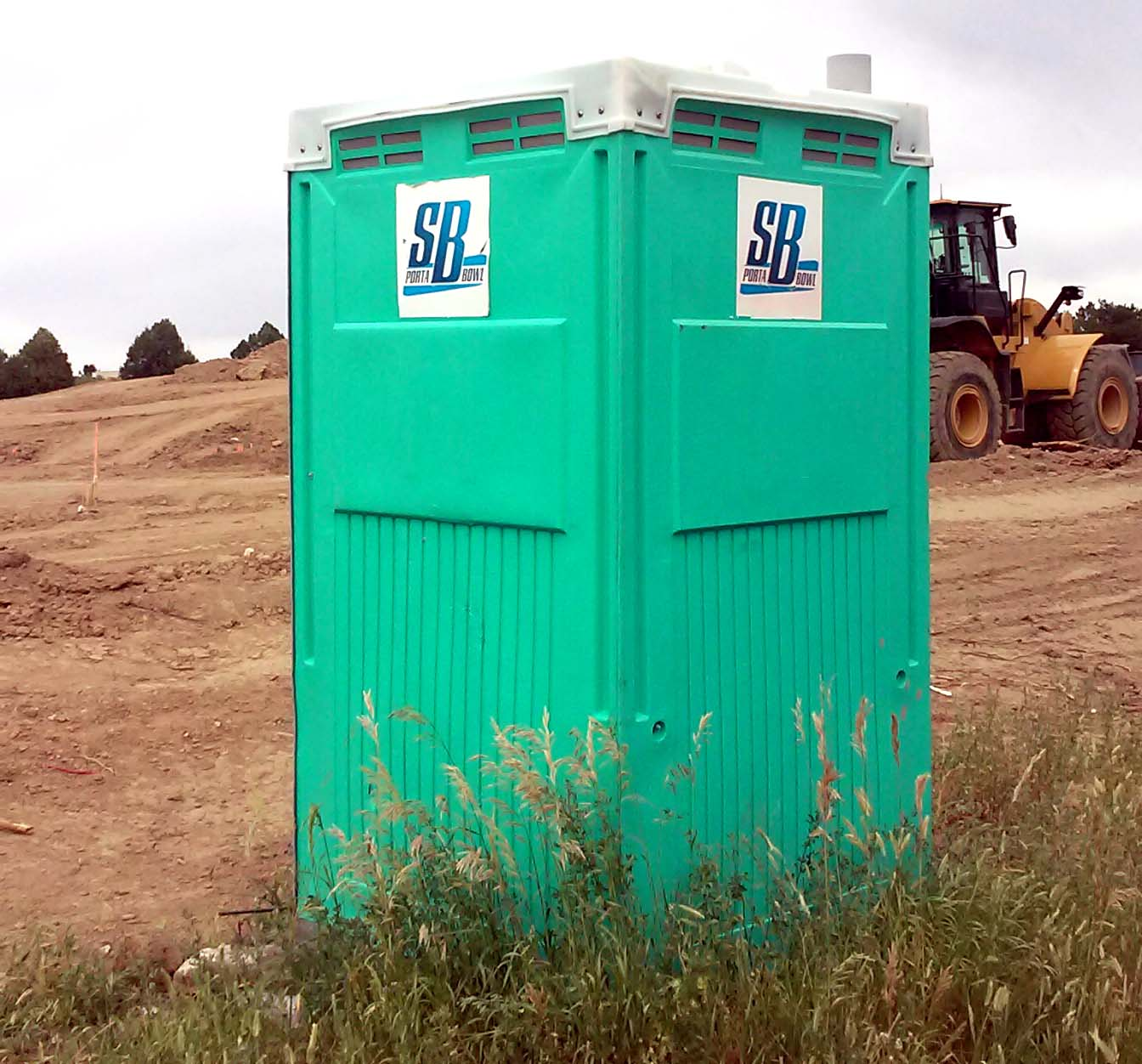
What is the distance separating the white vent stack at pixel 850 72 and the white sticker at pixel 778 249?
1.45 ft

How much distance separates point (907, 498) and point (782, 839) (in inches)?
39.2

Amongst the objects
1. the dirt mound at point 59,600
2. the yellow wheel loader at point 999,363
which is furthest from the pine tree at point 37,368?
the dirt mound at point 59,600

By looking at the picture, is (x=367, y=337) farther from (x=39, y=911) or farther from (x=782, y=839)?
(x=39, y=911)

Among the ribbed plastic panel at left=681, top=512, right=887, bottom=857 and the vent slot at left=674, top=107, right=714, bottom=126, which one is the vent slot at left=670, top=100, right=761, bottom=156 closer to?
the vent slot at left=674, top=107, right=714, bottom=126

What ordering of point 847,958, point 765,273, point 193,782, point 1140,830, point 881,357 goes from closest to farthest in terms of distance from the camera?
point 847,958
point 765,273
point 881,357
point 1140,830
point 193,782

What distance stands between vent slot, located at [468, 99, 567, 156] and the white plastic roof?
0.03 m

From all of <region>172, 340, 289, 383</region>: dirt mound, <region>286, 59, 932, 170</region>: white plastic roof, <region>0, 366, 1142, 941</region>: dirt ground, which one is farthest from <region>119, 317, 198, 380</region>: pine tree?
<region>286, 59, 932, 170</region>: white plastic roof

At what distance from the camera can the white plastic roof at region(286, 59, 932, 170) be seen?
3316 millimetres

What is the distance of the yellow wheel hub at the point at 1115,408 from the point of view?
20.4 meters

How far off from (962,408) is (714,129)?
14613mm

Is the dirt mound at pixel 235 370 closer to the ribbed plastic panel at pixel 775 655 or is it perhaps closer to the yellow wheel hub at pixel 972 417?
the yellow wheel hub at pixel 972 417

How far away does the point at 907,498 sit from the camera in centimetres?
410

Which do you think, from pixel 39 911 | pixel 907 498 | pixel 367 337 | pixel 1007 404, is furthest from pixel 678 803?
pixel 1007 404

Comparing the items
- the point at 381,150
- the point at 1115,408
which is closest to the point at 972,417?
the point at 1115,408
